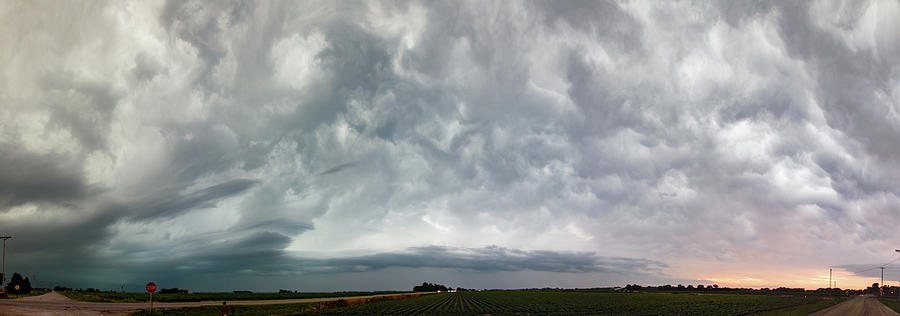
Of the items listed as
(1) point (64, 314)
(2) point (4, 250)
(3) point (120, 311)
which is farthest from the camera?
(2) point (4, 250)

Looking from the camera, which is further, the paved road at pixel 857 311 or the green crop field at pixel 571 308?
the paved road at pixel 857 311

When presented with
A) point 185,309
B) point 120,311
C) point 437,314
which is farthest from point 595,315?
point 120,311

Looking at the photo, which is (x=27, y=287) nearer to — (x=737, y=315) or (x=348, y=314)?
(x=348, y=314)

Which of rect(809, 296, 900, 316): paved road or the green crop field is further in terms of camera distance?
rect(809, 296, 900, 316): paved road

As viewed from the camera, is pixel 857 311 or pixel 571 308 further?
pixel 857 311

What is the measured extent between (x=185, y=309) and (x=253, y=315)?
406 inches

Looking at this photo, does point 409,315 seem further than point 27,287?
No

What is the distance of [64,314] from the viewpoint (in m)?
50.4

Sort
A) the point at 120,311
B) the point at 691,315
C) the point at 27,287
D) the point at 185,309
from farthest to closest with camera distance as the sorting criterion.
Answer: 1. the point at 27,287
2. the point at 691,315
3. the point at 185,309
4. the point at 120,311

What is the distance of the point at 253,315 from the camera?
202 ft

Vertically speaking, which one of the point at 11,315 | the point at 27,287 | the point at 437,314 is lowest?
the point at 27,287

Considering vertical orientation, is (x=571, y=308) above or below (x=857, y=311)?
below

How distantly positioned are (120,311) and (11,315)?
17228 millimetres

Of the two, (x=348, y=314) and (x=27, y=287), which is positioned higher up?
(x=348, y=314)
